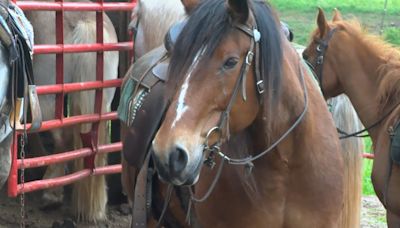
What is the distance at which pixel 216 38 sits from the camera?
2.56 m

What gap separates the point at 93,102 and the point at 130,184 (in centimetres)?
138

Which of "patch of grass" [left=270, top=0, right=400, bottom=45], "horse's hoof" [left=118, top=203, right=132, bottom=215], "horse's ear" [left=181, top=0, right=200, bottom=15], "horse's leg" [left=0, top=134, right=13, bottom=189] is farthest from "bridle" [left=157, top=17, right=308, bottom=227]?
"patch of grass" [left=270, top=0, right=400, bottom=45]

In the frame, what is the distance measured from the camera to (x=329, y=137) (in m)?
3.09

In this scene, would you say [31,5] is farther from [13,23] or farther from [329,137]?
[329,137]

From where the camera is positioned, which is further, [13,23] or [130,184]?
[130,184]

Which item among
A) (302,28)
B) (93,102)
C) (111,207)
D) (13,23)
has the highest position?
(13,23)

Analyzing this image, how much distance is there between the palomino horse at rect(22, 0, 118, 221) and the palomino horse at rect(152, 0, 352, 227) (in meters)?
2.54

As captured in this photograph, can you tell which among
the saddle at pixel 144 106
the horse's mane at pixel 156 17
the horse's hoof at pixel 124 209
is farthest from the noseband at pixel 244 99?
the horse's hoof at pixel 124 209

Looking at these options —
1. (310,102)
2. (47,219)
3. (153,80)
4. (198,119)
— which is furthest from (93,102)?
(198,119)

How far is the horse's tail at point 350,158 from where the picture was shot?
478 centimetres

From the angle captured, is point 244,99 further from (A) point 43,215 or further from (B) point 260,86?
(A) point 43,215

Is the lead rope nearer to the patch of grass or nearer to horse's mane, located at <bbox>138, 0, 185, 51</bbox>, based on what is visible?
horse's mane, located at <bbox>138, 0, 185, 51</bbox>

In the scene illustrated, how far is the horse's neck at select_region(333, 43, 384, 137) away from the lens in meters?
4.86

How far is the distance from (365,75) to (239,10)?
2.52 metres
